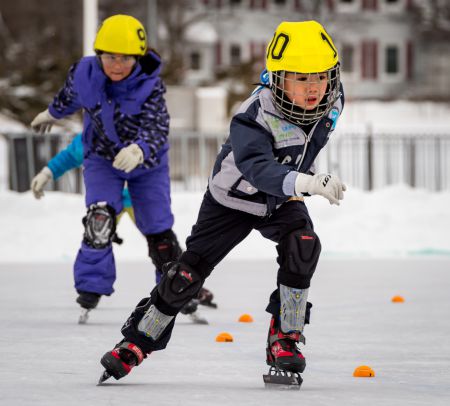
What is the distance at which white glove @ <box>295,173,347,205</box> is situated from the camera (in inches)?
180

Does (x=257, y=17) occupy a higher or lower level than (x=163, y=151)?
lower

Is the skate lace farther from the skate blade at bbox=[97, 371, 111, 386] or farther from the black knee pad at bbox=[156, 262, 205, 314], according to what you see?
the black knee pad at bbox=[156, 262, 205, 314]

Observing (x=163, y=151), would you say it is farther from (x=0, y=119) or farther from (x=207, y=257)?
(x=0, y=119)

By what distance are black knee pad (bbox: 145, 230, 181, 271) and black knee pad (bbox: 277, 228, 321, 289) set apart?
2386mm

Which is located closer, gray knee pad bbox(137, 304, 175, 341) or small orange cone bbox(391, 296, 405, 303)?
gray knee pad bbox(137, 304, 175, 341)

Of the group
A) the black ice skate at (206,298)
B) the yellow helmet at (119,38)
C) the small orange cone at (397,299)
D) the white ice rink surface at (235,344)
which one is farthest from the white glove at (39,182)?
the small orange cone at (397,299)

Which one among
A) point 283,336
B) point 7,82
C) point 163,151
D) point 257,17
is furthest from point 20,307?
point 257,17

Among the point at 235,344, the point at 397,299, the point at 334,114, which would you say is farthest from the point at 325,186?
the point at 397,299

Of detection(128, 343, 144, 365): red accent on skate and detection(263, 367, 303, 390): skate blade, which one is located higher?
detection(128, 343, 144, 365): red accent on skate

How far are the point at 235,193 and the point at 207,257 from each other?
0.90ft

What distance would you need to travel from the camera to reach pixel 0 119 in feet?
119

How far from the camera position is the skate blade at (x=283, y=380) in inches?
196

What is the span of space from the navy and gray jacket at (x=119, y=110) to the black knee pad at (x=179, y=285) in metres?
2.12

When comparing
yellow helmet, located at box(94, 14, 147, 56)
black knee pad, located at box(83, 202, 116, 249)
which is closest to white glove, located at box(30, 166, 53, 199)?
black knee pad, located at box(83, 202, 116, 249)
